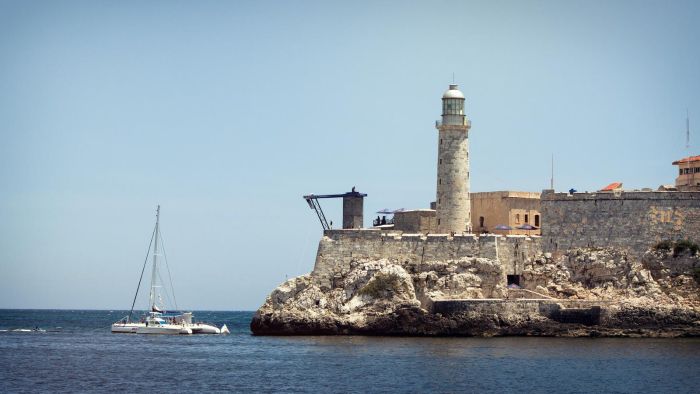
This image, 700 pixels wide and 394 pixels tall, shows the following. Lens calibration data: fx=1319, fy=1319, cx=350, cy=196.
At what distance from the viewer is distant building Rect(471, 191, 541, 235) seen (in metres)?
58.6

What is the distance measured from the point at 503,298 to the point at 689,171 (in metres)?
11.9

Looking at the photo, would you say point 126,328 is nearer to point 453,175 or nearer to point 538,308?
point 453,175

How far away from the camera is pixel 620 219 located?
55906mm


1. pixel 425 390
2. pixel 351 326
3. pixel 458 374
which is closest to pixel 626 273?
pixel 351 326

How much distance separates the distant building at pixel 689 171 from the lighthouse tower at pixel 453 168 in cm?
1050

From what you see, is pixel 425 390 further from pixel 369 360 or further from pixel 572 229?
pixel 572 229

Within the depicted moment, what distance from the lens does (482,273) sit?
5519 centimetres

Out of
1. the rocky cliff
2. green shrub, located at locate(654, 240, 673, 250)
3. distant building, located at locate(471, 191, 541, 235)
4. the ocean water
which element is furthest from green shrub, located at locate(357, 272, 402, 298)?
green shrub, located at locate(654, 240, 673, 250)

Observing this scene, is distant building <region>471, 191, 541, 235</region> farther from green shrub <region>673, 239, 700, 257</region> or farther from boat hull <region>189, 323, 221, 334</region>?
boat hull <region>189, 323, 221, 334</region>

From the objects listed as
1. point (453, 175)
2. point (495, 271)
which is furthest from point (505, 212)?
point (495, 271)

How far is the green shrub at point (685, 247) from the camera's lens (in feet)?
180

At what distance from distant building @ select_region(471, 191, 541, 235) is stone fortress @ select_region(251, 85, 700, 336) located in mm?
698

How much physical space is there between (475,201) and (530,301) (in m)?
7.28

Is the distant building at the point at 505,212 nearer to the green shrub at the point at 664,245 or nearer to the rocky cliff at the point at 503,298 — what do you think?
the rocky cliff at the point at 503,298
